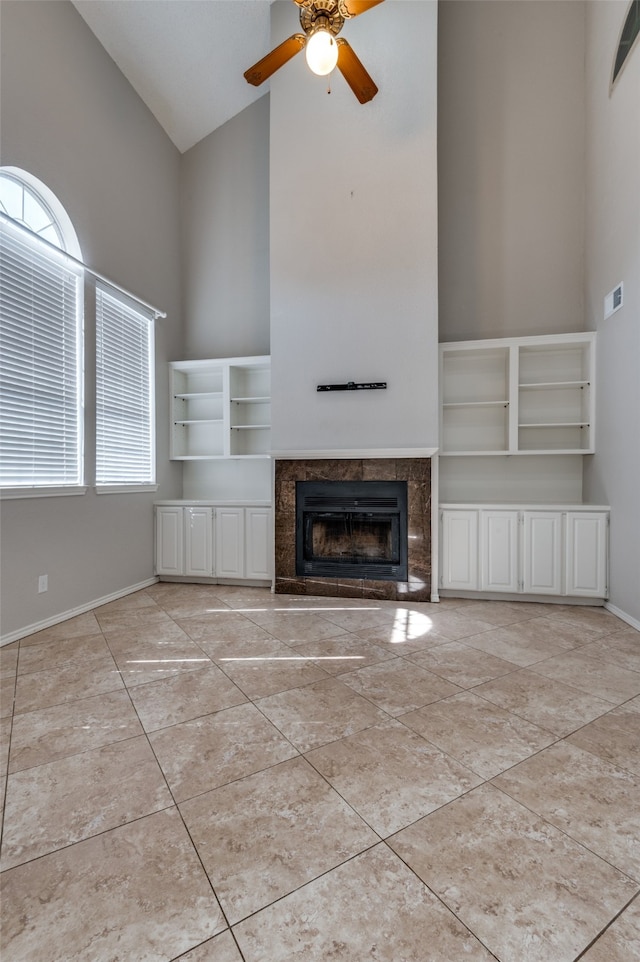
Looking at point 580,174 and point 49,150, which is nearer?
point 49,150

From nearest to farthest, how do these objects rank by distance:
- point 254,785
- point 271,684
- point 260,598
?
1. point 254,785
2. point 271,684
3. point 260,598

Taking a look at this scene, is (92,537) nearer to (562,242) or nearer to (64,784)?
(64,784)

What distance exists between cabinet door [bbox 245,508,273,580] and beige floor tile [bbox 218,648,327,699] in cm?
161

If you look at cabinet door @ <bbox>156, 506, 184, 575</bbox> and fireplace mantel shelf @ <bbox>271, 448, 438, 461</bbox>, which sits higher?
fireplace mantel shelf @ <bbox>271, 448, 438, 461</bbox>

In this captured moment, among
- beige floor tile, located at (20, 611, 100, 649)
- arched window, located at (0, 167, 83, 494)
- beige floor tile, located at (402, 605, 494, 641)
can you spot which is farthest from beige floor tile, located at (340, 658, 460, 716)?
arched window, located at (0, 167, 83, 494)

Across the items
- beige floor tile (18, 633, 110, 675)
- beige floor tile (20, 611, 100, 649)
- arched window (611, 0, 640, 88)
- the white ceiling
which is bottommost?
beige floor tile (18, 633, 110, 675)

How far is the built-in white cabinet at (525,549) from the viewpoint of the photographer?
3.62 m

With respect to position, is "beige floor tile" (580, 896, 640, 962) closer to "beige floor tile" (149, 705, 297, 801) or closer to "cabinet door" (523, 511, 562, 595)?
"beige floor tile" (149, 705, 297, 801)

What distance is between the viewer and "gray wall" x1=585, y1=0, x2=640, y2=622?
3143 mm

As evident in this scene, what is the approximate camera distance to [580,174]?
4.16 metres

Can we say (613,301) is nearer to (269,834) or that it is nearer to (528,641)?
(528,641)

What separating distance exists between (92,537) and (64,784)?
2.43 meters

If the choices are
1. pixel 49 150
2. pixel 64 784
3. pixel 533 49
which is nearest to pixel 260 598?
pixel 64 784

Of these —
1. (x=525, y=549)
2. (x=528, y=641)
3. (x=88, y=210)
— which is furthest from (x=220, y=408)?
(x=528, y=641)
